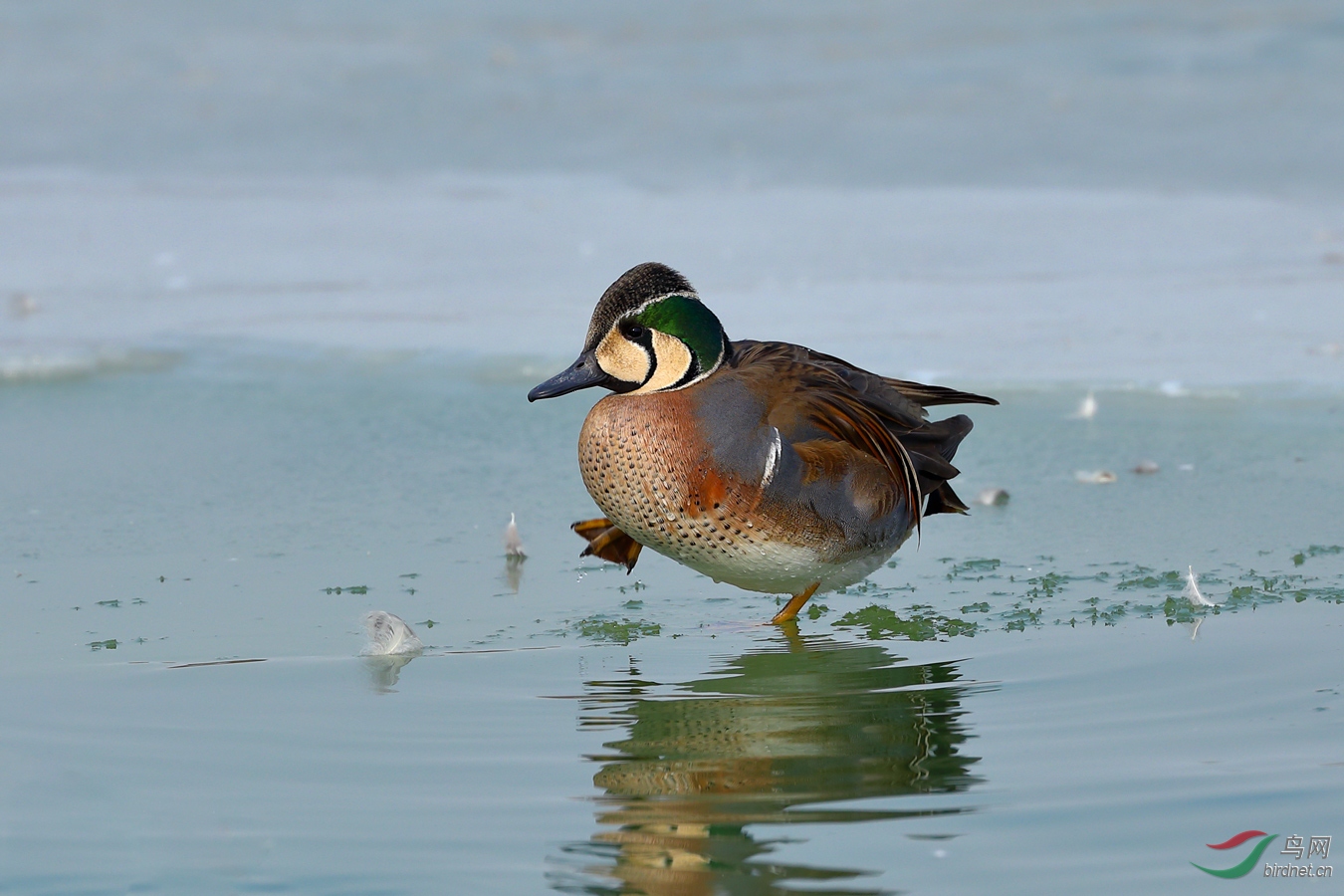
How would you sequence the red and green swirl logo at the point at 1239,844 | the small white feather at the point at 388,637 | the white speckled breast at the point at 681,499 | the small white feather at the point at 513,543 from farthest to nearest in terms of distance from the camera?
the small white feather at the point at 513,543, the white speckled breast at the point at 681,499, the small white feather at the point at 388,637, the red and green swirl logo at the point at 1239,844

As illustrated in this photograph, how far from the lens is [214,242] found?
8805 millimetres

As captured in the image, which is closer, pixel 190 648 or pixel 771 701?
pixel 771 701

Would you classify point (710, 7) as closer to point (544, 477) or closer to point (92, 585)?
point (544, 477)

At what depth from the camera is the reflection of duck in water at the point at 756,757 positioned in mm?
2695

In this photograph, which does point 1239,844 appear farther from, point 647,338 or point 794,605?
point 647,338

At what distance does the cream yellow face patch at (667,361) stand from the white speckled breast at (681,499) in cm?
7

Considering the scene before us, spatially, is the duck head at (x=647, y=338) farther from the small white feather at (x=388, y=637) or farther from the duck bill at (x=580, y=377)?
the small white feather at (x=388, y=637)

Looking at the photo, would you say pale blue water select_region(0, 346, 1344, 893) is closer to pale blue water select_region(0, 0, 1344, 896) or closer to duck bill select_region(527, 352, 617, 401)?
pale blue water select_region(0, 0, 1344, 896)

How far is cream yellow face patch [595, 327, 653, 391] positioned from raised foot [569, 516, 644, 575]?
0.45 meters

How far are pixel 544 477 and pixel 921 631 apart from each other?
184cm

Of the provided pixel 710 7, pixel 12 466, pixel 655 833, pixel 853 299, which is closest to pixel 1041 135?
pixel 853 299

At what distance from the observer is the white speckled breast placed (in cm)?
406

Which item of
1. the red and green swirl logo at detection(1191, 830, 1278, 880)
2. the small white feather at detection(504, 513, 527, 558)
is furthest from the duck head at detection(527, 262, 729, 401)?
the red and green swirl logo at detection(1191, 830, 1278, 880)

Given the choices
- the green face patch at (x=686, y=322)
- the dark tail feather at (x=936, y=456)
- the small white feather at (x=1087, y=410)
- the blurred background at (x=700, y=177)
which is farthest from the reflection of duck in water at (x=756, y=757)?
the blurred background at (x=700, y=177)
